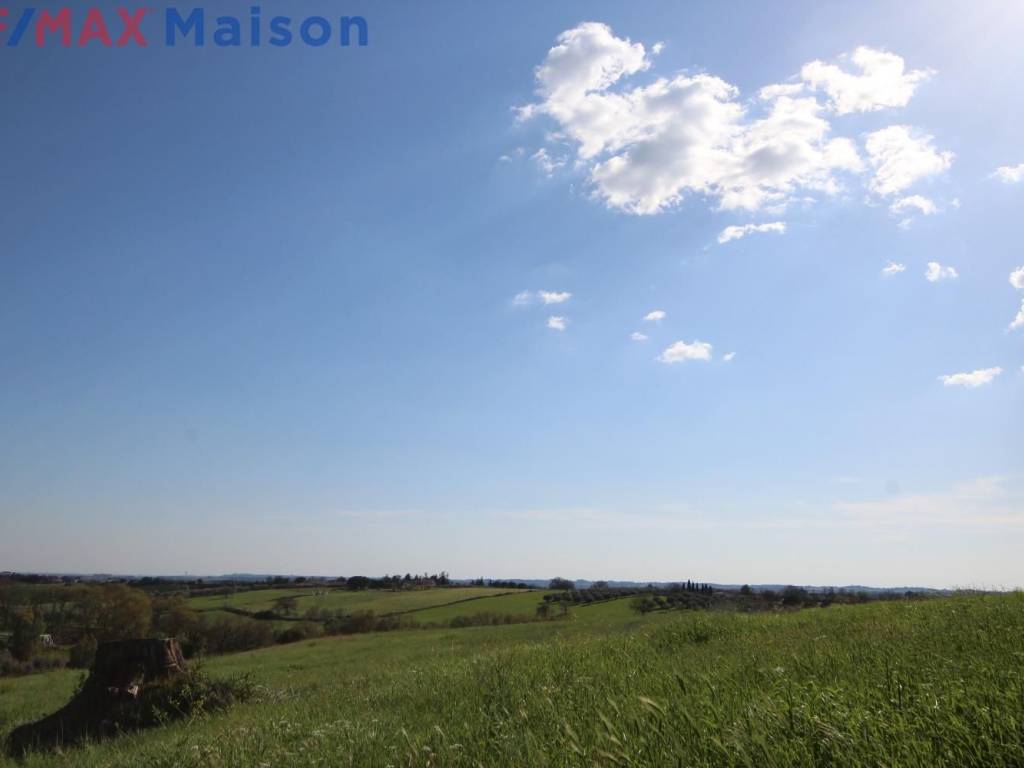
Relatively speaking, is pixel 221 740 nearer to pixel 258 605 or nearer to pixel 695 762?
pixel 695 762

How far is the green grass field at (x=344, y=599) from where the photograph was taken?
288 ft

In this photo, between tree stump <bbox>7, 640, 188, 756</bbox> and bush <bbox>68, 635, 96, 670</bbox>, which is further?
bush <bbox>68, 635, 96, 670</bbox>

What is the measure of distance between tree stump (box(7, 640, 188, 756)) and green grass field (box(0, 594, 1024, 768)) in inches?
114

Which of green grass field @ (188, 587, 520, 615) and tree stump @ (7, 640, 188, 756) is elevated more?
tree stump @ (7, 640, 188, 756)

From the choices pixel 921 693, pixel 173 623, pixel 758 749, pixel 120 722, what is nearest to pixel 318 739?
pixel 758 749

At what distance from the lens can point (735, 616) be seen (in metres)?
17.1

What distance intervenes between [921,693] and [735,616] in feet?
46.2

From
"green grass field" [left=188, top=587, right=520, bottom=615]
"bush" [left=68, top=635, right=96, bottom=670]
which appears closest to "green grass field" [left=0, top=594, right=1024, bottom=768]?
"bush" [left=68, top=635, right=96, bottom=670]

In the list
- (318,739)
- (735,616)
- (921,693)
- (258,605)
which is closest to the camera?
(921,693)

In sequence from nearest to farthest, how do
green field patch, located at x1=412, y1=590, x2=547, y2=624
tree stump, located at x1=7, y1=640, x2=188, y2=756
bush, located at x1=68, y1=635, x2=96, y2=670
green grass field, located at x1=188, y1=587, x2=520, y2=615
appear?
tree stump, located at x1=7, y1=640, x2=188, y2=756
bush, located at x1=68, y1=635, x2=96, y2=670
green field patch, located at x1=412, y1=590, x2=547, y2=624
green grass field, located at x1=188, y1=587, x2=520, y2=615

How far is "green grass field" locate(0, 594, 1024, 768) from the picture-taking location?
3.31m

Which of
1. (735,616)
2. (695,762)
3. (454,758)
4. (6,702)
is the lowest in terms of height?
(6,702)

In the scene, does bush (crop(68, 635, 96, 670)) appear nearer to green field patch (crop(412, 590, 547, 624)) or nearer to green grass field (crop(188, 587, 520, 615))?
green field patch (crop(412, 590, 547, 624))

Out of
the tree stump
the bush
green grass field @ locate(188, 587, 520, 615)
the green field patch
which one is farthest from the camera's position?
green grass field @ locate(188, 587, 520, 615)
